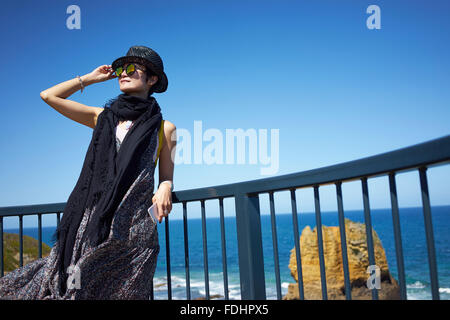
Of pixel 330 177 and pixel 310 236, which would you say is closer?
pixel 330 177

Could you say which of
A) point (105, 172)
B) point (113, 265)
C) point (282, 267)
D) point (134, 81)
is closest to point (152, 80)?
point (134, 81)

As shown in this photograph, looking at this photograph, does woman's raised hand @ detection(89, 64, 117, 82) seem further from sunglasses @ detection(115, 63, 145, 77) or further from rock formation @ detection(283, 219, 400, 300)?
rock formation @ detection(283, 219, 400, 300)

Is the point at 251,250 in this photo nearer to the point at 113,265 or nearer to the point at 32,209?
the point at 113,265

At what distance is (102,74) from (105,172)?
85cm

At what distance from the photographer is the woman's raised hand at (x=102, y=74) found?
103 inches

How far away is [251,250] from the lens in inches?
79.5

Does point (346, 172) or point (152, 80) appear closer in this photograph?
point (346, 172)

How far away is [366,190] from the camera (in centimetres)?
139

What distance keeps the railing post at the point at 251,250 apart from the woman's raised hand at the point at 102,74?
1.39m

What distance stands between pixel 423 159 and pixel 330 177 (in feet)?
1.42

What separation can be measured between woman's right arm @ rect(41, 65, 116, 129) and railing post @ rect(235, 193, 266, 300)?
1266mm

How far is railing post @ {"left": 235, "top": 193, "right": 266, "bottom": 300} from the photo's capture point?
6.56 feet
